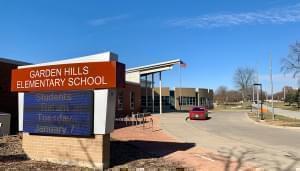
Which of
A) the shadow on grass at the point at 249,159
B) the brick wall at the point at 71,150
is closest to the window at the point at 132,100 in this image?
the shadow on grass at the point at 249,159

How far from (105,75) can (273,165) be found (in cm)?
594

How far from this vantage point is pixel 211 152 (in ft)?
47.6

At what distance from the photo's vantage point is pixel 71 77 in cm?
1129

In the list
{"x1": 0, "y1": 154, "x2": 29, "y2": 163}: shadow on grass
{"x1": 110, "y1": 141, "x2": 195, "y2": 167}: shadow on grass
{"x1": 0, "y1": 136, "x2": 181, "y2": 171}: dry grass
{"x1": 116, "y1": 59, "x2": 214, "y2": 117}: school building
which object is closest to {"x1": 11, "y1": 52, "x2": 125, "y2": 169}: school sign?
{"x1": 0, "y1": 154, "x2": 29, "y2": 163}: shadow on grass

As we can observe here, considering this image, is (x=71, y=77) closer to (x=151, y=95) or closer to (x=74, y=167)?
(x=74, y=167)

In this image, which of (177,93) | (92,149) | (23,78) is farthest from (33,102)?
(177,93)

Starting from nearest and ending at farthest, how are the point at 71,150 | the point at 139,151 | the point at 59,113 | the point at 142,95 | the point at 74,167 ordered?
the point at 74,167 < the point at 71,150 < the point at 59,113 < the point at 139,151 < the point at 142,95

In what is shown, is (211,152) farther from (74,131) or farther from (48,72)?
(48,72)

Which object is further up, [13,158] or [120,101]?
[120,101]

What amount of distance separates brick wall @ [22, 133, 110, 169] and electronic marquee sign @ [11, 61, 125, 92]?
5.00 ft

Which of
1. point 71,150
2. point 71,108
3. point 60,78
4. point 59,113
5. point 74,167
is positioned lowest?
point 74,167

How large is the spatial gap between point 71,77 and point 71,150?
7.10 ft

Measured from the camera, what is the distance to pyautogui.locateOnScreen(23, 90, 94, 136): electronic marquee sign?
10.8 meters

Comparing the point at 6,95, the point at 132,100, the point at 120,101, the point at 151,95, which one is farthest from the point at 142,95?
the point at 6,95
